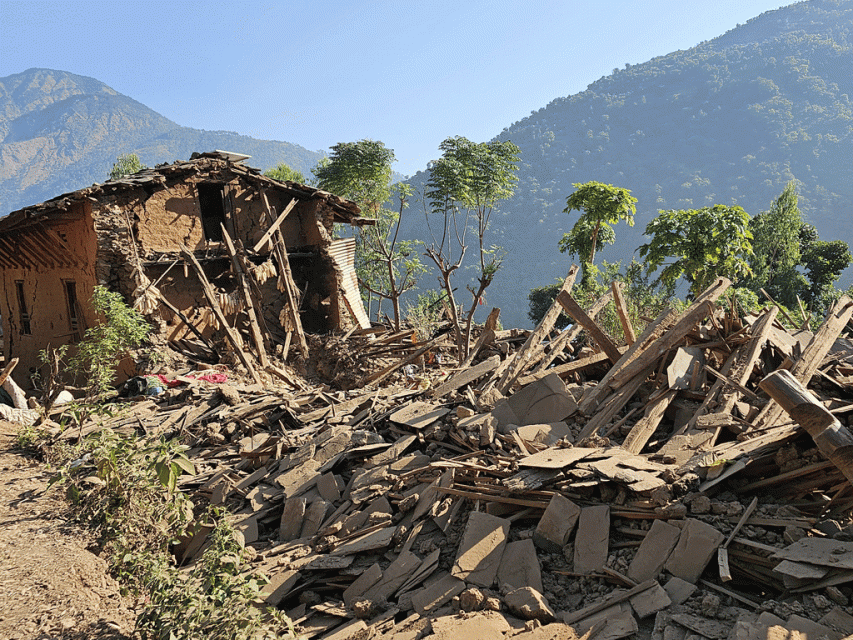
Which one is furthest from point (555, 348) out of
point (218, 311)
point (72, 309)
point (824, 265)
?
point (824, 265)

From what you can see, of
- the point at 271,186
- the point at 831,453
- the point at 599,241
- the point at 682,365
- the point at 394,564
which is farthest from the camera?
the point at 599,241

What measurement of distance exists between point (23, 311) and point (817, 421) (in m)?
17.7

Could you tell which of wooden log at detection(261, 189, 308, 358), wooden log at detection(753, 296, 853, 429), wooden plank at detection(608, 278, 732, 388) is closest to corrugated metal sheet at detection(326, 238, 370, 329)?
wooden log at detection(261, 189, 308, 358)

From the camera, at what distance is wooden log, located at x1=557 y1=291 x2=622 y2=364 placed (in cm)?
691

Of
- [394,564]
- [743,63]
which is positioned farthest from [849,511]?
[743,63]

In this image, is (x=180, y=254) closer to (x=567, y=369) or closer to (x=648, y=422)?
(x=567, y=369)

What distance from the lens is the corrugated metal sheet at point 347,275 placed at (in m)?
15.5

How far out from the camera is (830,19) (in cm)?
16225

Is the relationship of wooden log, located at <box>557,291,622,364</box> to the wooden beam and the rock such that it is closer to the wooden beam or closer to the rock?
the wooden beam

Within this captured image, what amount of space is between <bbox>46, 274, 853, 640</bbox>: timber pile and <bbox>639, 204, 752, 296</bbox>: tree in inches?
370

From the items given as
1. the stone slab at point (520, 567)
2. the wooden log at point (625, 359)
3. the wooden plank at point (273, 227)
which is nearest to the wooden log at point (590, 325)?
the wooden log at point (625, 359)

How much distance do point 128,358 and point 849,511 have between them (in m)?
12.4

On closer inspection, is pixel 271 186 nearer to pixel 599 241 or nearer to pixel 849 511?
pixel 849 511

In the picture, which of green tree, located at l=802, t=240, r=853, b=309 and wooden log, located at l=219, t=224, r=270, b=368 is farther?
green tree, located at l=802, t=240, r=853, b=309
